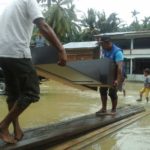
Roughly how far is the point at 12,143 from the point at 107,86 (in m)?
3.66

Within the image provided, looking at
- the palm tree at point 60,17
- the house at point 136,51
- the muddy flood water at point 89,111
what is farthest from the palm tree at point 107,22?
the muddy flood water at point 89,111

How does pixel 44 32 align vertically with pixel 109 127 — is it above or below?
above

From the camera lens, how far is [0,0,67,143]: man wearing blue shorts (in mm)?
4719

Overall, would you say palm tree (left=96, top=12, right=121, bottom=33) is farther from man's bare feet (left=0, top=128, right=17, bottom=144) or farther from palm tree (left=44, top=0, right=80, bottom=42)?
man's bare feet (left=0, top=128, right=17, bottom=144)

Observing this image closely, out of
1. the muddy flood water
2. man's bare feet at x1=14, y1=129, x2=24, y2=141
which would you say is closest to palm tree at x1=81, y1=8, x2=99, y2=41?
the muddy flood water

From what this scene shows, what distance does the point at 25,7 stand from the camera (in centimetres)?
477

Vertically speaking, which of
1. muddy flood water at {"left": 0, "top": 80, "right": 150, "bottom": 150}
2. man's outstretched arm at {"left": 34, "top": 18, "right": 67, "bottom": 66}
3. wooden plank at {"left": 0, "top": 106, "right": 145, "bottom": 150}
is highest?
man's outstretched arm at {"left": 34, "top": 18, "right": 67, "bottom": 66}

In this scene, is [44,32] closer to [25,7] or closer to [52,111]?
[25,7]

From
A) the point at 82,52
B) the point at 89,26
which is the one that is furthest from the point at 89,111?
the point at 89,26

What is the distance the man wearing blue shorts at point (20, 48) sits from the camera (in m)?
4.72

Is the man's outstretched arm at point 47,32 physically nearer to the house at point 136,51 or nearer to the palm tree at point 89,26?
the house at point 136,51

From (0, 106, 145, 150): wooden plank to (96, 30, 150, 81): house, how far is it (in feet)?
104

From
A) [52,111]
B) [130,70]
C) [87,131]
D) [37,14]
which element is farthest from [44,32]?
[130,70]

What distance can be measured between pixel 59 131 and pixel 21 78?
1668 millimetres
